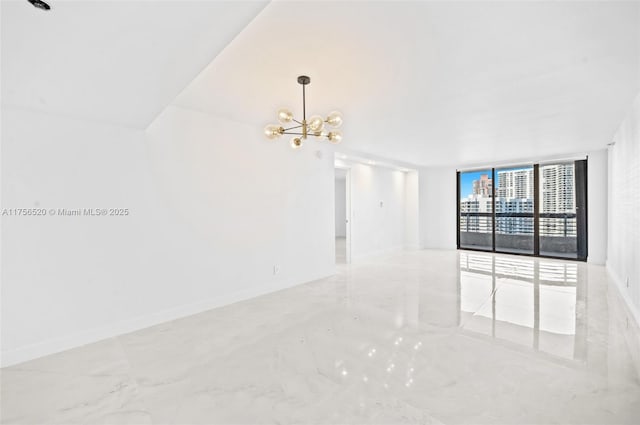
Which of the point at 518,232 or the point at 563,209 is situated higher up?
the point at 563,209

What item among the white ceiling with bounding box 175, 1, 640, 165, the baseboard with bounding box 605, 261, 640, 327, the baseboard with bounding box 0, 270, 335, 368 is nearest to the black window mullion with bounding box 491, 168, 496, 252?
the baseboard with bounding box 605, 261, 640, 327

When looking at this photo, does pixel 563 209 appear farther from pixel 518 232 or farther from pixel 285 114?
pixel 285 114

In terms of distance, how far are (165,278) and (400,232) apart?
675 centimetres

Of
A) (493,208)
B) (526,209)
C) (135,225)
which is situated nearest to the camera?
(135,225)

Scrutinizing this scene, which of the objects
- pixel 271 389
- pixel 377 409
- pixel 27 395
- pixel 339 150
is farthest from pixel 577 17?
pixel 27 395

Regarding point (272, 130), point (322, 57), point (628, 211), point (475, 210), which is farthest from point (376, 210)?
point (322, 57)

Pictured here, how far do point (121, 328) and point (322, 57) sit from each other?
326 centimetres

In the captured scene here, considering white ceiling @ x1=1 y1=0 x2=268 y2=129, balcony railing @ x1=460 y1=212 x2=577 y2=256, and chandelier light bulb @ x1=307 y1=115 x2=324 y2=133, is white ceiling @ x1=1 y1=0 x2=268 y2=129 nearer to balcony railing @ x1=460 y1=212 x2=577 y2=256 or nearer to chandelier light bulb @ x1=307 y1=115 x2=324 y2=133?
chandelier light bulb @ x1=307 y1=115 x2=324 y2=133

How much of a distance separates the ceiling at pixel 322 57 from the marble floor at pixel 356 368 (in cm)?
221

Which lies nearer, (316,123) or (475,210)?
(316,123)

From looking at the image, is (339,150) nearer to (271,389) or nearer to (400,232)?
(400,232)

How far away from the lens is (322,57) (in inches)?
92.3

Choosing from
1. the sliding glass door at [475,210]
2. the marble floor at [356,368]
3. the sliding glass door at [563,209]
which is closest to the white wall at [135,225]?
the marble floor at [356,368]

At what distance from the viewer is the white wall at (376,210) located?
704 cm
